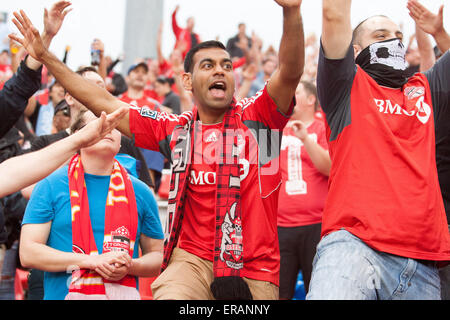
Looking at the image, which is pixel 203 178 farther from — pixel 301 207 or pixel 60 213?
pixel 301 207

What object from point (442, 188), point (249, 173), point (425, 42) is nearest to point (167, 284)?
point (249, 173)

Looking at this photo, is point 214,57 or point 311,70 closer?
point 214,57

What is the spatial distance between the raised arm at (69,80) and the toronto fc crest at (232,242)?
0.91 meters

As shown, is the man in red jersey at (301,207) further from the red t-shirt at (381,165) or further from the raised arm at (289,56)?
the red t-shirt at (381,165)

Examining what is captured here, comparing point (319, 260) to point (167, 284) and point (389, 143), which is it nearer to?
point (389, 143)

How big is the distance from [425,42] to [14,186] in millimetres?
3152

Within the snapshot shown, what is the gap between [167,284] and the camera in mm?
2965

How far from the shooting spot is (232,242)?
3.02 metres

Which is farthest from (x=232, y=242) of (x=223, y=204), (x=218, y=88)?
(x=218, y=88)

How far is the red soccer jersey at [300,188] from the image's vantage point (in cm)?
521

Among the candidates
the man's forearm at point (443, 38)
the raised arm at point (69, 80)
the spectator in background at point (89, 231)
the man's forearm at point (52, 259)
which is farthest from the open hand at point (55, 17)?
the man's forearm at point (443, 38)

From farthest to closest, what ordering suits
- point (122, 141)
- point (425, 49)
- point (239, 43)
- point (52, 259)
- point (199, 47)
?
point (239, 43), point (122, 141), point (425, 49), point (199, 47), point (52, 259)

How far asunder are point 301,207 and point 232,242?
7.57 ft

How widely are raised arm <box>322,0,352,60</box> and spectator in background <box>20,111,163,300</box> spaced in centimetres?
161
